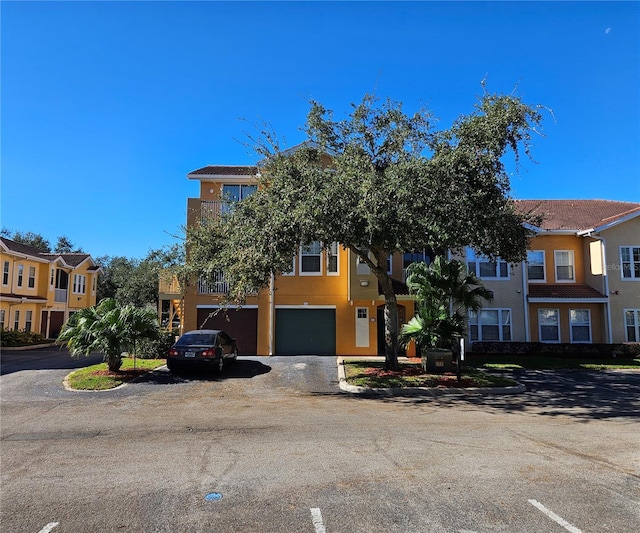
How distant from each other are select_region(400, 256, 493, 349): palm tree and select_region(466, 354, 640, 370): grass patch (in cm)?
354

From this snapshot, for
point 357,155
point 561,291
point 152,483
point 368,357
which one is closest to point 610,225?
point 561,291

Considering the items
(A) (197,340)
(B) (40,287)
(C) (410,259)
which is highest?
(C) (410,259)

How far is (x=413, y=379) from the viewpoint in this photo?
14.4 meters

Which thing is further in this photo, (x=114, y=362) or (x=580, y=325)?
(x=580, y=325)

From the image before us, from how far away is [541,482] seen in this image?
5.79 m

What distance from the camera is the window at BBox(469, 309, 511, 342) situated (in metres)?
23.6

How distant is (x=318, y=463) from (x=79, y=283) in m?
39.3

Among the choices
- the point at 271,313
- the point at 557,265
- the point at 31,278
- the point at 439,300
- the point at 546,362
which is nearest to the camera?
the point at 439,300

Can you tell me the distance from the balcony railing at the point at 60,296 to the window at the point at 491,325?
30.7 m

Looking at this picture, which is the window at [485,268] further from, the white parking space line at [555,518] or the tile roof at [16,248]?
the tile roof at [16,248]

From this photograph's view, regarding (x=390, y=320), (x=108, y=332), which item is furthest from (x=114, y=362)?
(x=390, y=320)

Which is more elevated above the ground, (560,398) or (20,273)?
(20,273)

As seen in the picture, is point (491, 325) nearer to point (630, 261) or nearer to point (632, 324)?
point (632, 324)

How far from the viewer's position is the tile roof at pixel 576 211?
2520cm
